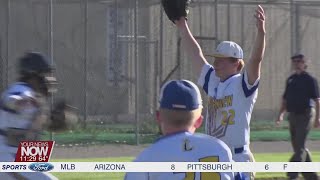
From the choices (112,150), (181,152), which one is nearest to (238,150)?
(181,152)

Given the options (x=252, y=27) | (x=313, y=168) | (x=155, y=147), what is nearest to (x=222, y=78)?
(x=155, y=147)

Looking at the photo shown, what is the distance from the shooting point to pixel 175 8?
728 cm

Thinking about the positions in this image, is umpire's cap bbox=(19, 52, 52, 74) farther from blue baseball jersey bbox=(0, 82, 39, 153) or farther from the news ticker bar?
the news ticker bar

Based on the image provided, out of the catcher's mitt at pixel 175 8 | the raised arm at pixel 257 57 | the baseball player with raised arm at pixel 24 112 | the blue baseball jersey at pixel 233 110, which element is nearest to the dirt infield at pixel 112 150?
the catcher's mitt at pixel 175 8

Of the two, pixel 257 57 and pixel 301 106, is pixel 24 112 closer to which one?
pixel 257 57

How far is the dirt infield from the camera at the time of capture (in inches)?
652

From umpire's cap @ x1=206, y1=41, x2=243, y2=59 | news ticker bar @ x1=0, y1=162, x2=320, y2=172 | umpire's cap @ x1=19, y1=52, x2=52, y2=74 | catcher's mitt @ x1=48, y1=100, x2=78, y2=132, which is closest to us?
news ticker bar @ x1=0, y1=162, x2=320, y2=172

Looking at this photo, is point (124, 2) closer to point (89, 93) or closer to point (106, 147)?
point (89, 93)

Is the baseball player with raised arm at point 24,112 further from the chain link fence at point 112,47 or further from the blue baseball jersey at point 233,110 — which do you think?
the chain link fence at point 112,47

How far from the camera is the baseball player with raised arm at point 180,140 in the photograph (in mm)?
4012

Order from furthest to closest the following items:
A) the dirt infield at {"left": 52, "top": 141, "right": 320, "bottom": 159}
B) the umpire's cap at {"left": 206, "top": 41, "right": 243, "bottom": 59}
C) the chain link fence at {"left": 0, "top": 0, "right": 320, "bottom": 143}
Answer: the chain link fence at {"left": 0, "top": 0, "right": 320, "bottom": 143} → the dirt infield at {"left": 52, "top": 141, "right": 320, "bottom": 159} → the umpire's cap at {"left": 206, "top": 41, "right": 243, "bottom": 59}

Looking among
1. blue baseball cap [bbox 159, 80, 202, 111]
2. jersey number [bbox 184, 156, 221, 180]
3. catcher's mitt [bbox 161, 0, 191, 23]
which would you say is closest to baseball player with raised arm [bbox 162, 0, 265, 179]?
catcher's mitt [bbox 161, 0, 191, 23]

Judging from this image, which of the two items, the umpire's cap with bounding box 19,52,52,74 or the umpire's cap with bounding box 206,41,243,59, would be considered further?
the umpire's cap with bounding box 206,41,243,59

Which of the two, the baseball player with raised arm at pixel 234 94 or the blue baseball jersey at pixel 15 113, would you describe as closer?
the blue baseball jersey at pixel 15 113
